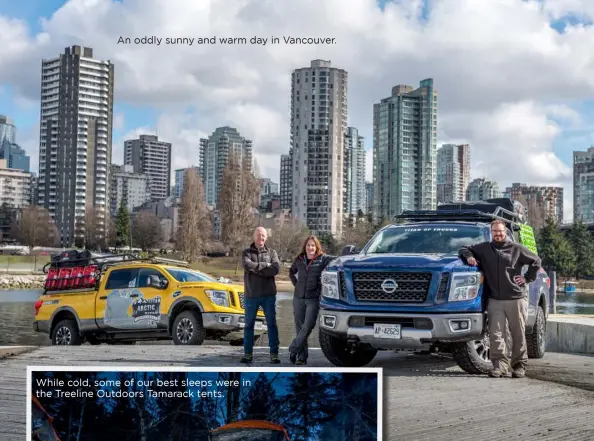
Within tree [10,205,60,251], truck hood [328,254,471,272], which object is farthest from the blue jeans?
tree [10,205,60,251]

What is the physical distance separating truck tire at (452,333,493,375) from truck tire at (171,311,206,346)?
5.67m

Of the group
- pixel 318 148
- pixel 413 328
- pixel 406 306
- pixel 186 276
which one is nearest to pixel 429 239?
pixel 406 306

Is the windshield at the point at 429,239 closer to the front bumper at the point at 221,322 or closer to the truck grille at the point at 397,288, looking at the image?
the truck grille at the point at 397,288

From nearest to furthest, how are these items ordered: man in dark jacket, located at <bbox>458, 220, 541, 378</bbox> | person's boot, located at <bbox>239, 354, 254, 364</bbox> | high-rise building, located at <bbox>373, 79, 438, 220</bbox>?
1. man in dark jacket, located at <bbox>458, 220, 541, 378</bbox>
2. person's boot, located at <bbox>239, 354, 254, 364</bbox>
3. high-rise building, located at <bbox>373, 79, 438, 220</bbox>

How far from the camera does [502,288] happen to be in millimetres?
9836

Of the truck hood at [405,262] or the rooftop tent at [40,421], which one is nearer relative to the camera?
the rooftop tent at [40,421]

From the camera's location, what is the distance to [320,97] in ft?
Answer: 573

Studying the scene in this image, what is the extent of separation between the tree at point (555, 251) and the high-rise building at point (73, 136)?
113 meters

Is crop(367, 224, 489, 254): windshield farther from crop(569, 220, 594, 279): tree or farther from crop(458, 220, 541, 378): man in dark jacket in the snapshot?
crop(569, 220, 594, 279): tree

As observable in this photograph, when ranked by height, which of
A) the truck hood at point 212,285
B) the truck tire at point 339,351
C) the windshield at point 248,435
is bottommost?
the truck tire at point 339,351

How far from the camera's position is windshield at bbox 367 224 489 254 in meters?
10.7

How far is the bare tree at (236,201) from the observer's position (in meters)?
102

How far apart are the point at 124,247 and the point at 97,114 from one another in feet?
239

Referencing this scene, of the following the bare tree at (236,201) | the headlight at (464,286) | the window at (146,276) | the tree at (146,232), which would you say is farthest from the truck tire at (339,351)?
the tree at (146,232)
